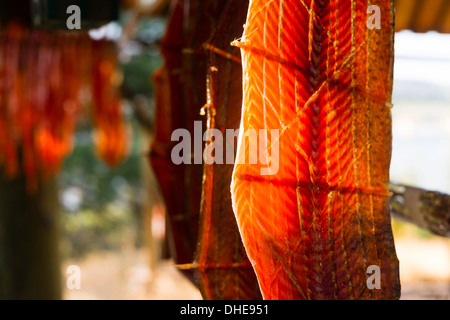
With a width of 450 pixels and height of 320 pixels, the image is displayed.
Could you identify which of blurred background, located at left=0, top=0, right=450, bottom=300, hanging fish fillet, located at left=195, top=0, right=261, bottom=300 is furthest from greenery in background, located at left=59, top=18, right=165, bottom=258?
hanging fish fillet, located at left=195, top=0, right=261, bottom=300

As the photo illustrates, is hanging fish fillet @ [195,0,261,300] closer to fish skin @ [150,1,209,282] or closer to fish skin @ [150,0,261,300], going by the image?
fish skin @ [150,0,261,300]

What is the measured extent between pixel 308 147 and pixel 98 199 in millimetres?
11426

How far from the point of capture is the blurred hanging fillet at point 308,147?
4.23ft

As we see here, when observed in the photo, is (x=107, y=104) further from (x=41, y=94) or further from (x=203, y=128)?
(x=203, y=128)

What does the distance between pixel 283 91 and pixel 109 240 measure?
12.6 meters

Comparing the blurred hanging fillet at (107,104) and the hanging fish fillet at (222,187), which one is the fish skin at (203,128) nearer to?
the hanging fish fillet at (222,187)

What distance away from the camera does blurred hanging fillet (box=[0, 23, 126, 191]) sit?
13.2ft

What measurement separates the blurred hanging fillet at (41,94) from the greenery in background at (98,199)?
19.7 ft

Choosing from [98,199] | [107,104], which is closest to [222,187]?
[107,104]

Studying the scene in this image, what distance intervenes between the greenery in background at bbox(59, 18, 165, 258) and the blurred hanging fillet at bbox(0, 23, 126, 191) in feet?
19.7

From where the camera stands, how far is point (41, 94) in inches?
167

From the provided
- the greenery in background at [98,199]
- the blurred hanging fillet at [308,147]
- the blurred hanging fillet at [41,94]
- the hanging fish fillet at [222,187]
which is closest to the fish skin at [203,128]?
the hanging fish fillet at [222,187]

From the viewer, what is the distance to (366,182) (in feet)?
4.40
